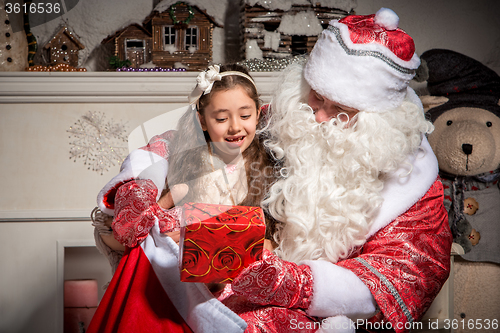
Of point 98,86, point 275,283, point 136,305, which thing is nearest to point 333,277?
point 275,283

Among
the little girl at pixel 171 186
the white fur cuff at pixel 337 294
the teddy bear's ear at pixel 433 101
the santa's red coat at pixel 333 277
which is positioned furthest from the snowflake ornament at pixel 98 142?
the teddy bear's ear at pixel 433 101

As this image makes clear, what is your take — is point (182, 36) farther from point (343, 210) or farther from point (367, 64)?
point (343, 210)

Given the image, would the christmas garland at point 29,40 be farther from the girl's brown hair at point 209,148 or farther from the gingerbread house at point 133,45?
the girl's brown hair at point 209,148

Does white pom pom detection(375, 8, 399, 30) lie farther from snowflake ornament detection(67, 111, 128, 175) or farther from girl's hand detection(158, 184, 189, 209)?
snowflake ornament detection(67, 111, 128, 175)

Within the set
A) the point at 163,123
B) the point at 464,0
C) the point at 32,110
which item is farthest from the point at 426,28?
the point at 32,110

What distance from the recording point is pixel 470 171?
157 cm

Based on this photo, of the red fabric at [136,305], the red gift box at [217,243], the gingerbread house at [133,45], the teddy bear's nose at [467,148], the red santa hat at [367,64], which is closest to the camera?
the red gift box at [217,243]

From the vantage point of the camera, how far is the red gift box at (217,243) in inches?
28.6

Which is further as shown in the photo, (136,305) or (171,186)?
(171,186)

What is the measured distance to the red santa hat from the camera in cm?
101

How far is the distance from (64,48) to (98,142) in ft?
1.43

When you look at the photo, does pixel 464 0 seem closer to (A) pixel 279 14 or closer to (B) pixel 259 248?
(A) pixel 279 14

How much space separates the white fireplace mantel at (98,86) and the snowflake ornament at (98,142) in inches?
3.8

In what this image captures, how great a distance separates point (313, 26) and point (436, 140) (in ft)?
2.27
